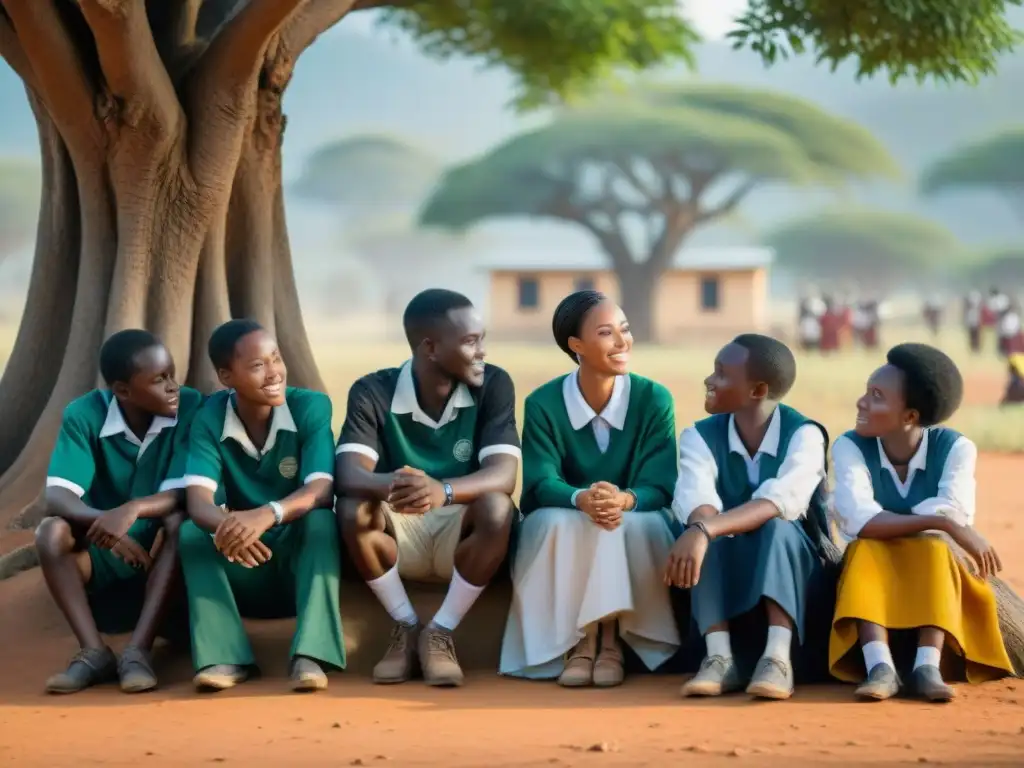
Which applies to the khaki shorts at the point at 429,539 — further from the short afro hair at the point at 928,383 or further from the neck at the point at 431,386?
the short afro hair at the point at 928,383

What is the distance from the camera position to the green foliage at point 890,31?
9320 mm

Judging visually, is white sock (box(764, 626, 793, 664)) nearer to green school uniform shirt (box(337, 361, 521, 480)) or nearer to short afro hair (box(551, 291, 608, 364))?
green school uniform shirt (box(337, 361, 521, 480))

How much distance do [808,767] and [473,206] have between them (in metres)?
39.2

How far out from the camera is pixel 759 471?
5449 mm

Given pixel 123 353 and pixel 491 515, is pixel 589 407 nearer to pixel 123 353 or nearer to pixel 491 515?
pixel 491 515

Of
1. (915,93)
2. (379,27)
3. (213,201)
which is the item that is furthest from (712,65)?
(213,201)

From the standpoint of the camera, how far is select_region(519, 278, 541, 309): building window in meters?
40.0

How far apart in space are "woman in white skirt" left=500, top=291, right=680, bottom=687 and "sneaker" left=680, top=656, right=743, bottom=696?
1.01 ft

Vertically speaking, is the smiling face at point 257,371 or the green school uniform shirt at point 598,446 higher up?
the smiling face at point 257,371

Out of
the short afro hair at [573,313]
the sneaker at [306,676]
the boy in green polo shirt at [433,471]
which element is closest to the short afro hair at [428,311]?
the boy in green polo shirt at [433,471]

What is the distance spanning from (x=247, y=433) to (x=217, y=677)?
0.94 m

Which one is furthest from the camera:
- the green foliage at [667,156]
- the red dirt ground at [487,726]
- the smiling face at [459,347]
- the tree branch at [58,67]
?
the green foliage at [667,156]

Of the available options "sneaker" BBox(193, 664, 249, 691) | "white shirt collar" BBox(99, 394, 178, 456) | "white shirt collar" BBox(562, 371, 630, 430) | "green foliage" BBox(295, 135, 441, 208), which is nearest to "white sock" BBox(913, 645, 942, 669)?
"white shirt collar" BBox(562, 371, 630, 430)

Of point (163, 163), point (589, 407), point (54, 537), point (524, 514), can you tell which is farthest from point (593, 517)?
point (163, 163)
